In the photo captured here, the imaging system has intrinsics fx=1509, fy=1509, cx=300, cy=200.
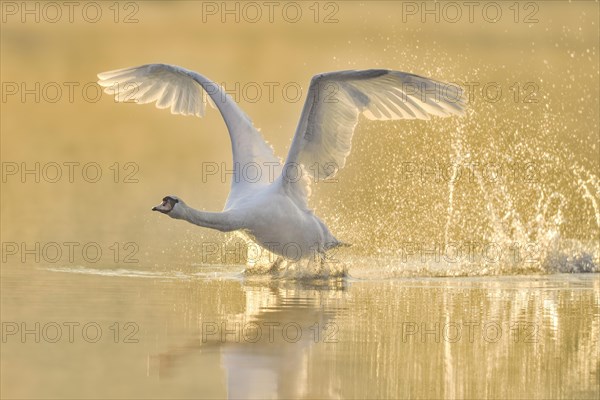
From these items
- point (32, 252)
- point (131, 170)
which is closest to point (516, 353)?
point (32, 252)

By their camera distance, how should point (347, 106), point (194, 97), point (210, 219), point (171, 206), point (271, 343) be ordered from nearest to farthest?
1. point (271, 343)
2. point (171, 206)
3. point (210, 219)
4. point (347, 106)
5. point (194, 97)

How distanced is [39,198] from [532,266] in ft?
34.7

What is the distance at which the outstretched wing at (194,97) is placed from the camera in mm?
15906

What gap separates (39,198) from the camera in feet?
81.4

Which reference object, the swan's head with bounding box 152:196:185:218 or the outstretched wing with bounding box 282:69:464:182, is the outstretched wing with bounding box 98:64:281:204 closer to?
the outstretched wing with bounding box 282:69:464:182

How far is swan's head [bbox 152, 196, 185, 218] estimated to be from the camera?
12.9 m

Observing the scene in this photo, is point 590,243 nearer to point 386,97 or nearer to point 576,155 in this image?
point 386,97

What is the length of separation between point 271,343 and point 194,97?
23.9 feet

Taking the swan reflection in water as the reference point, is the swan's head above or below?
above

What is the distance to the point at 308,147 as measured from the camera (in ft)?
49.6

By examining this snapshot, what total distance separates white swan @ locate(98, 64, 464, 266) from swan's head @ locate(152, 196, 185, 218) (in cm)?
64

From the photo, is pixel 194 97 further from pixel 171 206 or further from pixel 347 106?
pixel 171 206

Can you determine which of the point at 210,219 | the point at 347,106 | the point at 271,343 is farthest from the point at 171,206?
the point at 347,106

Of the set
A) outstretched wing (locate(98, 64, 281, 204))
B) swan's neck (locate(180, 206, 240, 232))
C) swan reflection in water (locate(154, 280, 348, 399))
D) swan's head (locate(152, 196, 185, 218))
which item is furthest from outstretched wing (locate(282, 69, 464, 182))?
swan's head (locate(152, 196, 185, 218))
